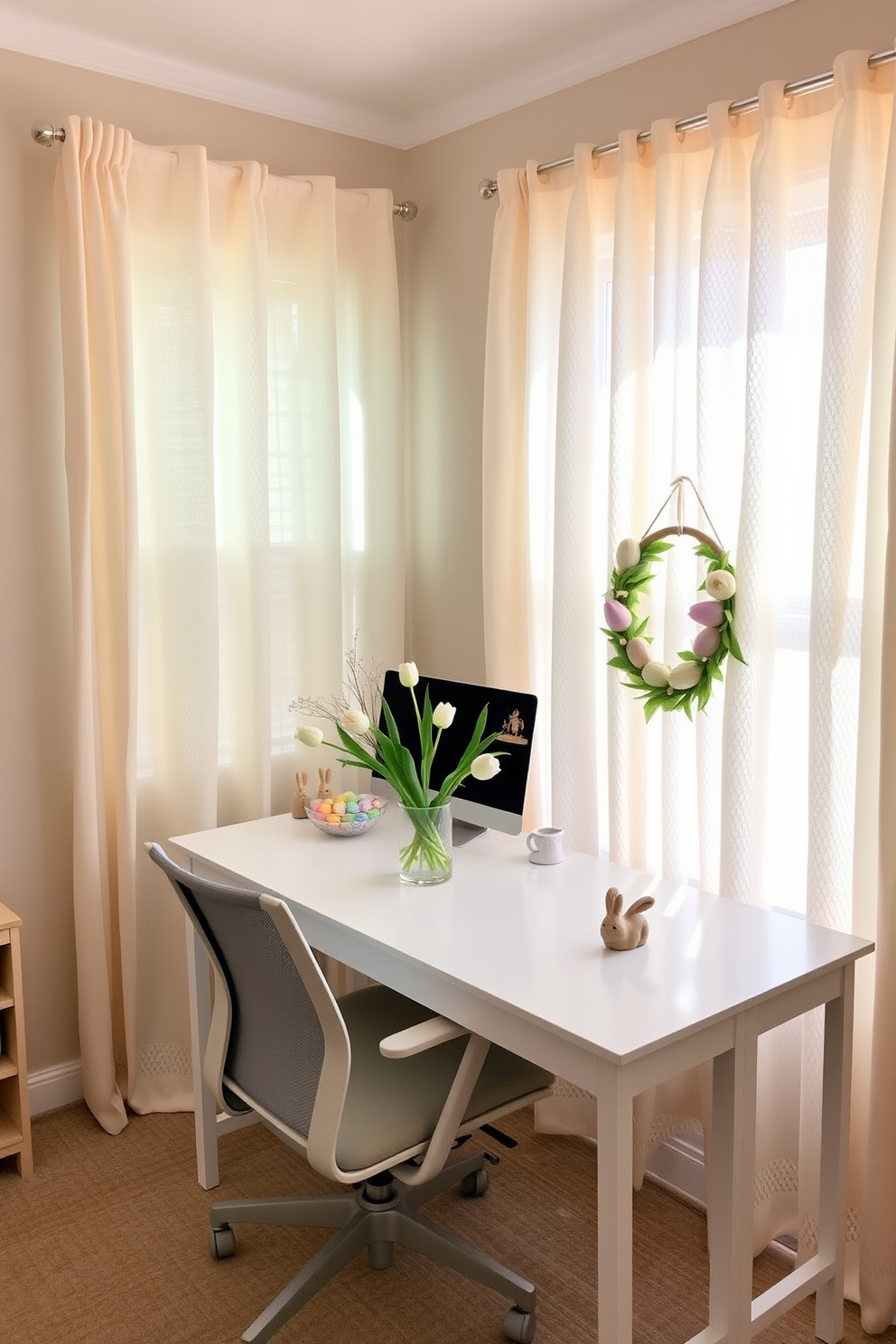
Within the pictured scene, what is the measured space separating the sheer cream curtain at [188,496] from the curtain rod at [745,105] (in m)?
0.64

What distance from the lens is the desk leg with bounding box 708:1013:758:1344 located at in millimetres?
1811

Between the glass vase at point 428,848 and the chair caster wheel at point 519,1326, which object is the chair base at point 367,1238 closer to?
the chair caster wheel at point 519,1326

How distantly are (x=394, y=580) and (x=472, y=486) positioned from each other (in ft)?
1.12

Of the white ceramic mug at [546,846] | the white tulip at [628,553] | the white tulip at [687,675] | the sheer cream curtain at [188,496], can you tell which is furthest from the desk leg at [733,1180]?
the sheer cream curtain at [188,496]

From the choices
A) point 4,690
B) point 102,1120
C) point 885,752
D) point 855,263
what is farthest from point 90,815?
point 855,263

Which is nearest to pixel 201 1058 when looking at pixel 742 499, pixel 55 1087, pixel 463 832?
pixel 55 1087

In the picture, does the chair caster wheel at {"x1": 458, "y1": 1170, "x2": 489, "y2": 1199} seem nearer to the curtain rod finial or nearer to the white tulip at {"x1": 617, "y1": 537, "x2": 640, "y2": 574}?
the white tulip at {"x1": 617, "y1": 537, "x2": 640, "y2": 574}

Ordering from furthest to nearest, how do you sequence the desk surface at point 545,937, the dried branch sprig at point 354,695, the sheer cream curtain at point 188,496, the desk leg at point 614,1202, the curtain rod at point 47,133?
the dried branch sprig at point 354,695, the sheer cream curtain at point 188,496, the curtain rod at point 47,133, the desk surface at point 545,937, the desk leg at point 614,1202

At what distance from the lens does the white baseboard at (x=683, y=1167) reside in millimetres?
2547

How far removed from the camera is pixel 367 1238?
2.24 m

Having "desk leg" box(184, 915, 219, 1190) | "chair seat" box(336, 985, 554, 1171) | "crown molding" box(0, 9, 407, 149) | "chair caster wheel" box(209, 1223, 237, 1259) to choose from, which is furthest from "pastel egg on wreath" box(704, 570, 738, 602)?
"crown molding" box(0, 9, 407, 149)

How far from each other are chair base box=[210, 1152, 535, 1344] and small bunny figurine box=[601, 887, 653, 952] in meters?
0.70

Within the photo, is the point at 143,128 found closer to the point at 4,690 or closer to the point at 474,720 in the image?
the point at 4,690

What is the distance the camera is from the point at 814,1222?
2.26m
